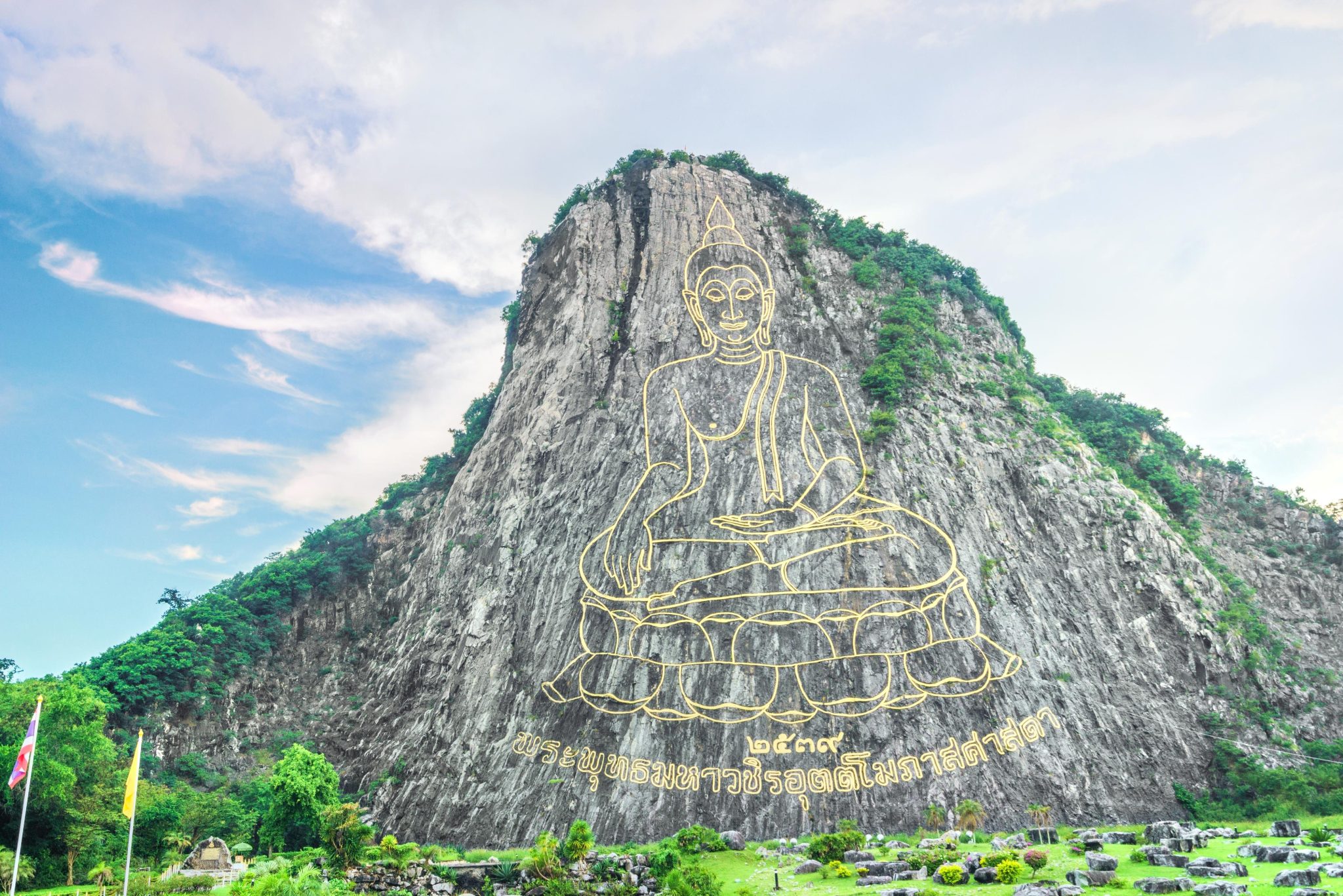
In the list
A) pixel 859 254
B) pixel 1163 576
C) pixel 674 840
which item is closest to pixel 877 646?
pixel 674 840

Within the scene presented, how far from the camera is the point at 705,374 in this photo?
33.2m

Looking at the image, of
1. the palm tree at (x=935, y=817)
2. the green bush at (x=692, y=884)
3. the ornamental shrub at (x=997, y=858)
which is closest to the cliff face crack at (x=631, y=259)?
the palm tree at (x=935, y=817)

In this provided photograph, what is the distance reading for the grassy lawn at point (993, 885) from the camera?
1444cm

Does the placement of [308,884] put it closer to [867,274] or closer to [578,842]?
[578,842]

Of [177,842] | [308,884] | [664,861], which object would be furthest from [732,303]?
[177,842]

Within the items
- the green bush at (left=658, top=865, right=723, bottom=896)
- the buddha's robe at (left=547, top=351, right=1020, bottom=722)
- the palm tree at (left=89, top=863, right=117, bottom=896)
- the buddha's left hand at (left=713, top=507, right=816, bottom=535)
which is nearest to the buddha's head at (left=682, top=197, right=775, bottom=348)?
the buddha's robe at (left=547, top=351, right=1020, bottom=722)

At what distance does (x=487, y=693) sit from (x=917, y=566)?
15404 millimetres

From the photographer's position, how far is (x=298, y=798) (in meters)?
22.8

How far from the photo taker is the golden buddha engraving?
2534 centimetres

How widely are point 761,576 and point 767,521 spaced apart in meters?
2.22

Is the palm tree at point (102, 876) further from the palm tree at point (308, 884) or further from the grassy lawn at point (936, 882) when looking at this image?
the palm tree at point (308, 884)

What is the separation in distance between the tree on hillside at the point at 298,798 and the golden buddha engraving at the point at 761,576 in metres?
Result: 7.15

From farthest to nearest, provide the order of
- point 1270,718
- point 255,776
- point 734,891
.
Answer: point 255,776 < point 1270,718 < point 734,891

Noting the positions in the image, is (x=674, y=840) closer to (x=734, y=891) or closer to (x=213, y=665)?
(x=734, y=891)
